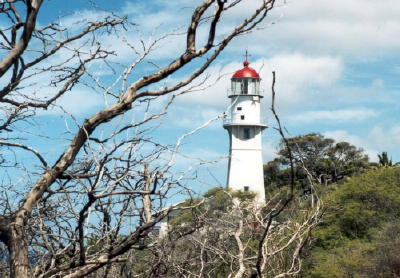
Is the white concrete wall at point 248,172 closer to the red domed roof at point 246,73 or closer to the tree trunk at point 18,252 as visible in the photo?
the red domed roof at point 246,73

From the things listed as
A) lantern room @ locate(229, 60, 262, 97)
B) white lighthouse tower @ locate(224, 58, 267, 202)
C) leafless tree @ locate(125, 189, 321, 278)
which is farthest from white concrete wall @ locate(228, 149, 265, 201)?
leafless tree @ locate(125, 189, 321, 278)

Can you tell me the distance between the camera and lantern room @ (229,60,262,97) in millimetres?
43594

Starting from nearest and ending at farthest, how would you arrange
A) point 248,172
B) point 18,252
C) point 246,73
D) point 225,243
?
point 18,252, point 225,243, point 246,73, point 248,172

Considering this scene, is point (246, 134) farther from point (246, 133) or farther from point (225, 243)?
point (225, 243)

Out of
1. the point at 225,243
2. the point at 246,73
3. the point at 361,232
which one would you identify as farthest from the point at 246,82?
the point at 225,243

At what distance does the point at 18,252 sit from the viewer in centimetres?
413

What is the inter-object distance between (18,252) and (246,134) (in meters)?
40.7

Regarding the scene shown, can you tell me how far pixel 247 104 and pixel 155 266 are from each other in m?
39.2

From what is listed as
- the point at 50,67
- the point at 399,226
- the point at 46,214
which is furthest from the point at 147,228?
the point at 399,226

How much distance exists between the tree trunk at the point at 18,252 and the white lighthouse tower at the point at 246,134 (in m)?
39.4

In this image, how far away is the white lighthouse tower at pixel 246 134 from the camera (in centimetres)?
4400

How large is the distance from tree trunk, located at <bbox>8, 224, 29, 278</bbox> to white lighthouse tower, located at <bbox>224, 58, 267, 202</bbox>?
129ft

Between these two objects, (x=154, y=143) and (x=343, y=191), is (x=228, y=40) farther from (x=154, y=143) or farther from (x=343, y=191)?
(x=343, y=191)

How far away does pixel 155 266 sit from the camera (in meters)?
4.95
